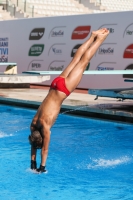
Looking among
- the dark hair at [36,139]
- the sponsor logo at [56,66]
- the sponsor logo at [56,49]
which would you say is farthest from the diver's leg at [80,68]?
the sponsor logo at [56,49]

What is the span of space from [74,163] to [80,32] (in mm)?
10163

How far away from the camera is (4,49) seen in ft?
66.1

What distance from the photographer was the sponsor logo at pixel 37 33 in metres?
18.4

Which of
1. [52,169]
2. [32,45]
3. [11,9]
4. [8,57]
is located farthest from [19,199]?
[11,9]

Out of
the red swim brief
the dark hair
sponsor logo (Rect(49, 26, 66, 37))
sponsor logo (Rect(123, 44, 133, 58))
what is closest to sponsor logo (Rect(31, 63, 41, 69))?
sponsor logo (Rect(49, 26, 66, 37))

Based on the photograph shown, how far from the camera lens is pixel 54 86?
557cm

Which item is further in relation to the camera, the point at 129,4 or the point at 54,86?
the point at 129,4

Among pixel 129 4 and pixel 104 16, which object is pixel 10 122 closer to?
pixel 104 16

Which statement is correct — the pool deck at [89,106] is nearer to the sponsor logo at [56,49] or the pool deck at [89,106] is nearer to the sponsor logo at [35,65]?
the sponsor logo at [56,49]

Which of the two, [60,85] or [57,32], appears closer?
[60,85]

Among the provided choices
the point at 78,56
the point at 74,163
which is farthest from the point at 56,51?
the point at 78,56

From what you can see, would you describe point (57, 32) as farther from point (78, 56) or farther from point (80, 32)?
point (78, 56)

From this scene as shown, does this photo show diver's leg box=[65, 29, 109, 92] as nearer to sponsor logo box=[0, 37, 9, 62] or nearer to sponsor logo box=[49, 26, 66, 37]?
sponsor logo box=[49, 26, 66, 37]

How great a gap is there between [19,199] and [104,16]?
11.4 m
